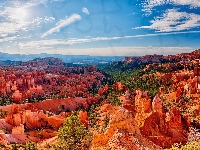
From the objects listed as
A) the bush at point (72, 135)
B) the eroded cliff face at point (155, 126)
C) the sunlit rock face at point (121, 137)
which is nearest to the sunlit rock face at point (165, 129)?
the eroded cliff face at point (155, 126)

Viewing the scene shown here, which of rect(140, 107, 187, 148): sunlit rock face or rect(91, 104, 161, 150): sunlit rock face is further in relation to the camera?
rect(140, 107, 187, 148): sunlit rock face

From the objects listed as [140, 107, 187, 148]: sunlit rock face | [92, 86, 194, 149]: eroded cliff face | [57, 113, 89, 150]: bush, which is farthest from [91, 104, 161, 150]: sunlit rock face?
[140, 107, 187, 148]: sunlit rock face

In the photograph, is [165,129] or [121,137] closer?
[121,137]

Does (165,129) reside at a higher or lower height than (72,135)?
lower

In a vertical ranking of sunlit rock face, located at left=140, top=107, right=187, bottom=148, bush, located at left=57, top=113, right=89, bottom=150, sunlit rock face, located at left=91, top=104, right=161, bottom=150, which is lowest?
sunlit rock face, located at left=140, top=107, right=187, bottom=148

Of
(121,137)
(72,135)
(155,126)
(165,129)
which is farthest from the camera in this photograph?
(165,129)

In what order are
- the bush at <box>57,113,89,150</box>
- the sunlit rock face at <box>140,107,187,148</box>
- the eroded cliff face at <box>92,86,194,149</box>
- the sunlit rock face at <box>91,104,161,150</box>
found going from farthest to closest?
1. the sunlit rock face at <box>140,107,187,148</box>
2. the bush at <box>57,113,89,150</box>
3. the eroded cliff face at <box>92,86,194,149</box>
4. the sunlit rock face at <box>91,104,161,150</box>

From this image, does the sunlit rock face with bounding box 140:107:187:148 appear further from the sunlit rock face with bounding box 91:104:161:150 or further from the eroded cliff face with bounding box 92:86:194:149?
the sunlit rock face with bounding box 91:104:161:150

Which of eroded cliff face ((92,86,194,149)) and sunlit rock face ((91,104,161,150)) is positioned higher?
sunlit rock face ((91,104,161,150))

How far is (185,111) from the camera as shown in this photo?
4903 centimetres

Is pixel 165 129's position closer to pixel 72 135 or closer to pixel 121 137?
pixel 72 135

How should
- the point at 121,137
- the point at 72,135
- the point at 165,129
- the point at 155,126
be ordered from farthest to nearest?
the point at 165,129, the point at 155,126, the point at 72,135, the point at 121,137

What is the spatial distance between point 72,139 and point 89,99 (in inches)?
2078

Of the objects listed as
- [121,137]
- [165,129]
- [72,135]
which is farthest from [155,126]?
[121,137]
